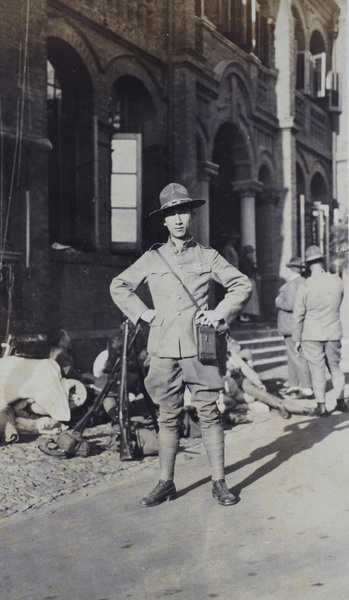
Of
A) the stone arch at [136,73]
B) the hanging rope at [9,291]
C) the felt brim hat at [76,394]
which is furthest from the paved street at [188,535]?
the stone arch at [136,73]

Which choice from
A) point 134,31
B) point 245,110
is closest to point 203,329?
point 134,31

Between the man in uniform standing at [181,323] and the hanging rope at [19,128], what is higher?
the hanging rope at [19,128]

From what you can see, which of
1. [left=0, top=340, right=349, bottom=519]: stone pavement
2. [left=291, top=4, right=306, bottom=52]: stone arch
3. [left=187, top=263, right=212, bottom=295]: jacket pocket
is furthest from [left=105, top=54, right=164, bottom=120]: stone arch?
A: [left=187, top=263, right=212, bottom=295]: jacket pocket

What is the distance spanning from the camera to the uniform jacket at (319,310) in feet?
24.7

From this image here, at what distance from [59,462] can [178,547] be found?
2.36 meters

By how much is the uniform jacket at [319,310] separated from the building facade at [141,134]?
3.92m

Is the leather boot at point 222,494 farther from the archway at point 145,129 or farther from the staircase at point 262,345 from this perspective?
the archway at point 145,129

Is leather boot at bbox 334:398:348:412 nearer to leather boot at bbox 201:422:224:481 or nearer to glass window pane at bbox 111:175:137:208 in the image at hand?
leather boot at bbox 201:422:224:481

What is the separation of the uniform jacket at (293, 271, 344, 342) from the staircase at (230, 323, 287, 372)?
4099 millimetres

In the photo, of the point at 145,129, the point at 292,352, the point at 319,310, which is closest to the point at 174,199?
the point at 319,310

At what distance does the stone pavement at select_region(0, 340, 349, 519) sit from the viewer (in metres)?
4.55

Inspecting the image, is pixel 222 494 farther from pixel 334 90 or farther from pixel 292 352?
pixel 334 90

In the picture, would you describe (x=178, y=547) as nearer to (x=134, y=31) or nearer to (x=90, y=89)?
(x=90, y=89)

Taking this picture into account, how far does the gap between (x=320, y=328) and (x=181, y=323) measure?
371 cm
